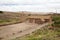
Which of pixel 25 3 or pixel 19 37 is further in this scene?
pixel 25 3

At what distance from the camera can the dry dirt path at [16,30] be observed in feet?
5.44

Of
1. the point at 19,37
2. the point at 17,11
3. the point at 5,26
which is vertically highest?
the point at 17,11

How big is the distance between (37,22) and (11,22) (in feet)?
1.11

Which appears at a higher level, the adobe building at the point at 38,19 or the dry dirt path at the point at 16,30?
the adobe building at the point at 38,19

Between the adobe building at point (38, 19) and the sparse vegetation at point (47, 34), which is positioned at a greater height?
the adobe building at point (38, 19)

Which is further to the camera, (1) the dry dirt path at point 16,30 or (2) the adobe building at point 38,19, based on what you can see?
(2) the adobe building at point 38,19

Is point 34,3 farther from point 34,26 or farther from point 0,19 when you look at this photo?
point 0,19

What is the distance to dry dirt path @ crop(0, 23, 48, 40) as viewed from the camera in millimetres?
1659

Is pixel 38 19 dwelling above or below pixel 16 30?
above

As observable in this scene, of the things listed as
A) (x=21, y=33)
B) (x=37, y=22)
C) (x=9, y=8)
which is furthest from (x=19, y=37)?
(x=9, y=8)

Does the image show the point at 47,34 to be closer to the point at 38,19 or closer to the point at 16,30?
the point at 38,19

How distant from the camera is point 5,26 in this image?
171 cm

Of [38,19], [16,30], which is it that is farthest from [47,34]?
[16,30]

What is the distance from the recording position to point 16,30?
5.67 ft
